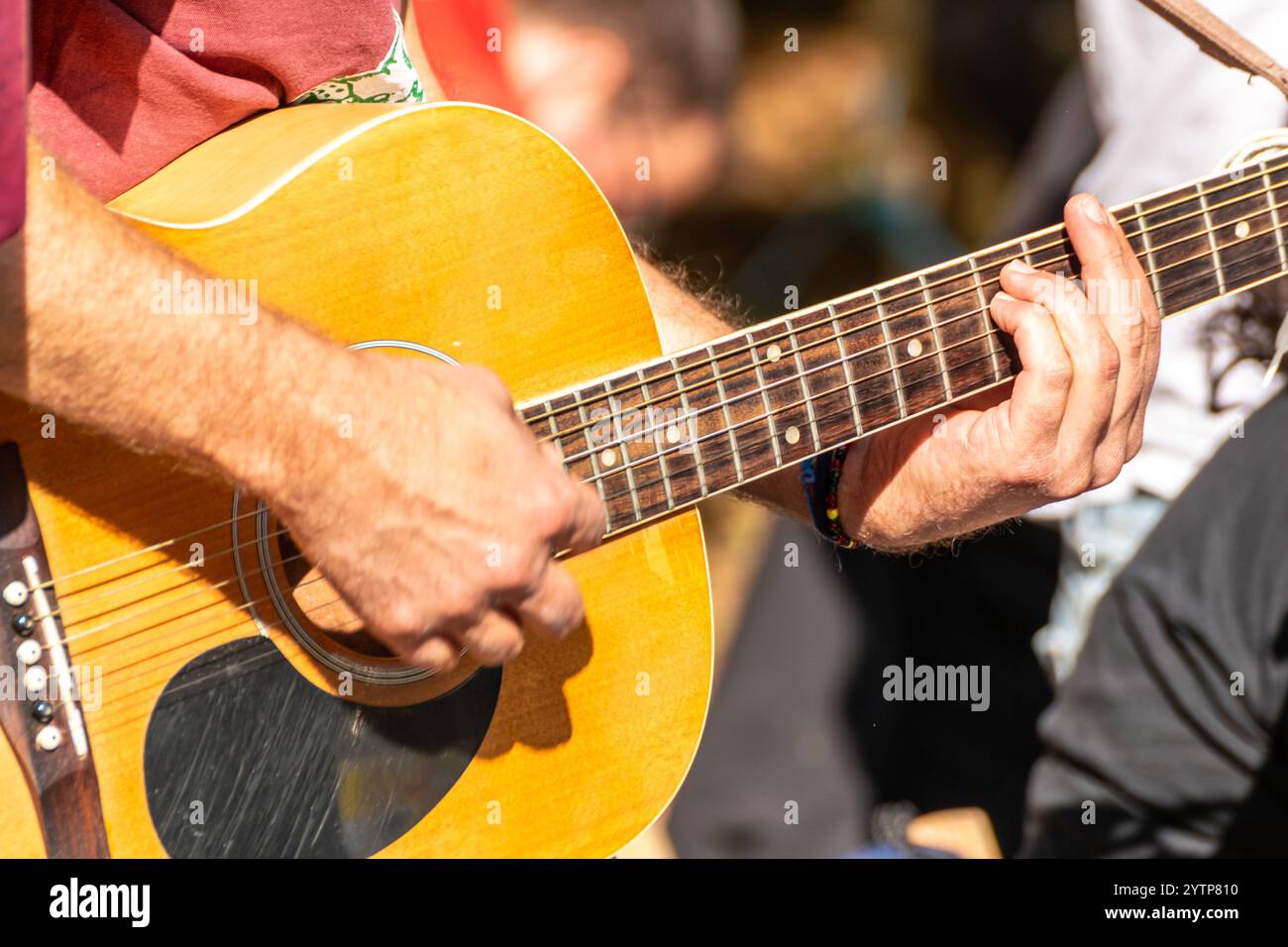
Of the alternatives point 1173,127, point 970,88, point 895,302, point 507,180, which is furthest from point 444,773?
point 970,88

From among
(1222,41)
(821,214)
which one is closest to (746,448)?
(1222,41)

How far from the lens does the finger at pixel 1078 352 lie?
153 centimetres

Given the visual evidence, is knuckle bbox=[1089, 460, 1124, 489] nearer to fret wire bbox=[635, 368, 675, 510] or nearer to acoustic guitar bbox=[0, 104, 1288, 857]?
acoustic guitar bbox=[0, 104, 1288, 857]

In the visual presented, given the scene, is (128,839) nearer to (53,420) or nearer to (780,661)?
(53,420)

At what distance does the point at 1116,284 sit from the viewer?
1.57 meters

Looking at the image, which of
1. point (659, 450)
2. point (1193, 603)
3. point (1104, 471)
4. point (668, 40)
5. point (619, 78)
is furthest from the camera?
point (668, 40)

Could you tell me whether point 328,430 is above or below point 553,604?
above

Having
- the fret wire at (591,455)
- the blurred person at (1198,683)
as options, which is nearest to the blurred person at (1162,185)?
the blurred person at (1198,683)

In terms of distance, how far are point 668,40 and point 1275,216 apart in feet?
6.71

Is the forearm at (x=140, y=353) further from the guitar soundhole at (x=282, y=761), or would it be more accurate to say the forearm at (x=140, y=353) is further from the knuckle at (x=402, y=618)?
the guitar soundhole at (x=282, y=761)

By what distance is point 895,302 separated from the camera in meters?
1.54

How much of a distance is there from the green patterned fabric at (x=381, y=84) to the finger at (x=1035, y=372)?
85 cm

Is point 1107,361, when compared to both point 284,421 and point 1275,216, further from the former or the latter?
point 284,421
